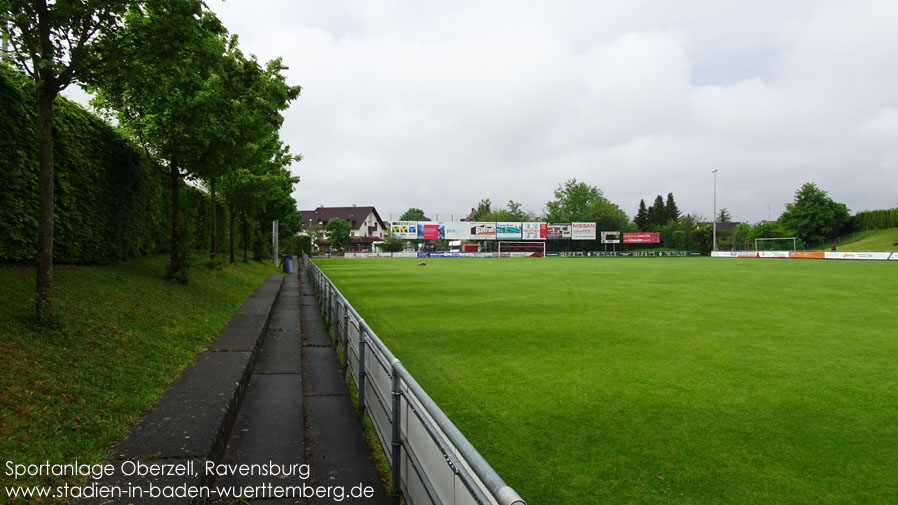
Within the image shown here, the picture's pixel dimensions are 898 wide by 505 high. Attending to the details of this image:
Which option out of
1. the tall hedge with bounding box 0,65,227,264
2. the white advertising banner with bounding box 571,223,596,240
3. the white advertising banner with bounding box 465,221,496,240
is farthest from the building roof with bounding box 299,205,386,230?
the tall hedge with bounding box 0,65,227,264

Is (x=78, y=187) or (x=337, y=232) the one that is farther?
(x=337, y=232)

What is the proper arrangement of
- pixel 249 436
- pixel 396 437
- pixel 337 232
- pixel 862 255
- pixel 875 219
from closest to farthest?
pixel 396 437 → pixel 249 436 → pixel 862 255 → pixel 875 219 → pixel 337 232

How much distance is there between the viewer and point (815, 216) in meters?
76.3

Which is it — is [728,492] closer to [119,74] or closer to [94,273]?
[119,74]

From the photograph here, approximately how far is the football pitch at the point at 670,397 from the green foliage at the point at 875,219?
7833 cm

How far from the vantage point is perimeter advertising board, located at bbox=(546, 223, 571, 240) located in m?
82.7

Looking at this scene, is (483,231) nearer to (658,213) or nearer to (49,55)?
(658,213)

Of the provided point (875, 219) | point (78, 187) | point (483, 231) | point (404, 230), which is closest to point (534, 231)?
point (483, 231)

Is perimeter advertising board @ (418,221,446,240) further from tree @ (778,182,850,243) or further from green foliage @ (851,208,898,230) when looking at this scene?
green foliage @ (851,208,898,230)

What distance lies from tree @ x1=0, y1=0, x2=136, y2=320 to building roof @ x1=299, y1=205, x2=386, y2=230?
99.4m

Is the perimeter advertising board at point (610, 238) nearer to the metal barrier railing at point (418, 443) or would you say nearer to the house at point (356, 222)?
the house at point (356, 222)

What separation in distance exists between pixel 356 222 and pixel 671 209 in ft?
242

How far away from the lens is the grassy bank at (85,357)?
355 centimetres

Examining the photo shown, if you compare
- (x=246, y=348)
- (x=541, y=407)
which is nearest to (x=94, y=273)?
(x=246, y=348)
